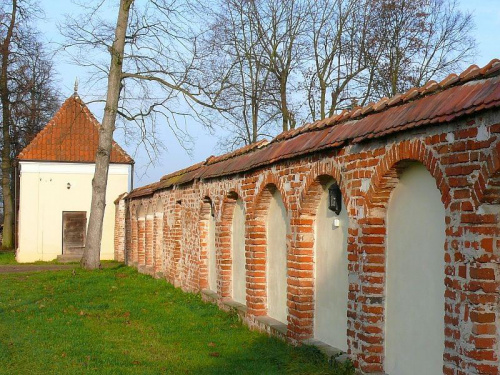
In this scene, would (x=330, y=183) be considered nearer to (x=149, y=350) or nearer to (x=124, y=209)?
(x=149, y=350)

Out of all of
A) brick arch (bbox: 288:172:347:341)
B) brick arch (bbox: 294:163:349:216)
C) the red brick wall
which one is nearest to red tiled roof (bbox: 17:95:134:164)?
the red brick wall

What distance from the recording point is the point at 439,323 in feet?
17.9

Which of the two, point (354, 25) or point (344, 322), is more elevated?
point (354, 25)

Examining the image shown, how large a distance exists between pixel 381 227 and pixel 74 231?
23304 mm

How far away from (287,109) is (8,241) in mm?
16410

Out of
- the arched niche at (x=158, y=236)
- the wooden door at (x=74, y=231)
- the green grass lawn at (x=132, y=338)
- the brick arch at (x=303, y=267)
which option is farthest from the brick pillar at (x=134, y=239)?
the brick arch at (x=303, y=267)

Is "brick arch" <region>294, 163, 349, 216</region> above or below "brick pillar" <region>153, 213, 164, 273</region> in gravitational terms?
above

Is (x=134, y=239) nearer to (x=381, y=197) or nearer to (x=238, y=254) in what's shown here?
(x=238, y=254)

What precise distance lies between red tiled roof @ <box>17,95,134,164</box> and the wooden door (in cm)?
232

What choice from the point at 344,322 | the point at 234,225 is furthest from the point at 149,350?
the point at 234,225

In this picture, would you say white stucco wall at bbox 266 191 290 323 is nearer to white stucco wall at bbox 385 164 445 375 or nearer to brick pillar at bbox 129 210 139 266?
white stucco wall at bbox 385 164 445 375

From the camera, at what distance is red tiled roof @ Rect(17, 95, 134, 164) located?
28125mm

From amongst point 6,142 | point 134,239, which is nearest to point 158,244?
point 134,239

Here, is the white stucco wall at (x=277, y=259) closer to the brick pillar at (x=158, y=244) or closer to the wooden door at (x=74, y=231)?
the brick pillar at (x=158, y=244)
